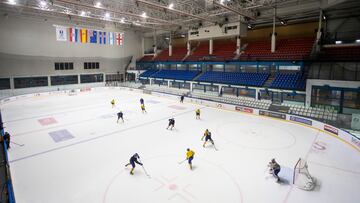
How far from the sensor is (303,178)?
8.48m

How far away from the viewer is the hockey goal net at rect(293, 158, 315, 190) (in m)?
8.13

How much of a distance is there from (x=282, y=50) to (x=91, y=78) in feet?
108

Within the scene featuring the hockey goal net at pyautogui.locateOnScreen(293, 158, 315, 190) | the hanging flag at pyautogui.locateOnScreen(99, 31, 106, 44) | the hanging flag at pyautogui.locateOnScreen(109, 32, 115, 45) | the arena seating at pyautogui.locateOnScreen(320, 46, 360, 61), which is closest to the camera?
the hockey goal net at pyautogui.locateOnScreen(293, 158, 315, 190)

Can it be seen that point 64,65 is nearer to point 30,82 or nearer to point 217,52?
point 30,82

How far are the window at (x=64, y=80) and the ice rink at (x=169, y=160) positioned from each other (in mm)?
17619

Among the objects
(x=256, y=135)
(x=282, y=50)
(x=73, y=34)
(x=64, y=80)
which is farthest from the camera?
(x=64, y=80)

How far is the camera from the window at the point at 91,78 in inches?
1492

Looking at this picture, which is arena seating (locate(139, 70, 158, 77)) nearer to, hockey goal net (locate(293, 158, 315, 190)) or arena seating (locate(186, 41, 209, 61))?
arena seating (locate(186, 41, 209, 61))

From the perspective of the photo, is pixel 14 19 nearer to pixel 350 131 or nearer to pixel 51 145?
pixel 51 145

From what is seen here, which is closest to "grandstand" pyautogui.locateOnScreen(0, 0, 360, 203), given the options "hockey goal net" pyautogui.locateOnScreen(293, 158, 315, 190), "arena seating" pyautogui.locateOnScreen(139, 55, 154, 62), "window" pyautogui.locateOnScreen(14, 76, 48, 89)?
"hockey goal net" pyautogui.locateOnScreen(293, 158, 315, 190)

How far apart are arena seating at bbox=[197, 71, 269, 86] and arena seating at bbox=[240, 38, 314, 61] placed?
2.25 meters

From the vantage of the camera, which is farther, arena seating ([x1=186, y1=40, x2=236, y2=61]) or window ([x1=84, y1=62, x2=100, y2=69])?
window ([x1=84, y1=62, x2=100, y2=69])

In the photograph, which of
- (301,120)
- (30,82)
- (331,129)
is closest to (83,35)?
(30,82)

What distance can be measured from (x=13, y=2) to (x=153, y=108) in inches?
722
